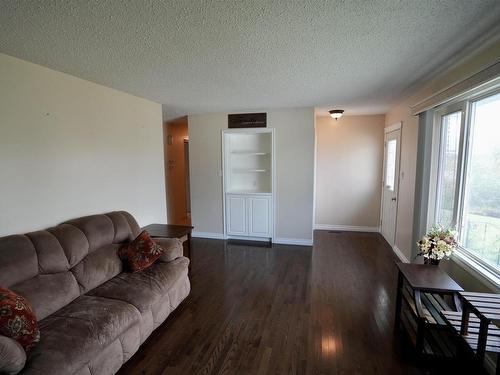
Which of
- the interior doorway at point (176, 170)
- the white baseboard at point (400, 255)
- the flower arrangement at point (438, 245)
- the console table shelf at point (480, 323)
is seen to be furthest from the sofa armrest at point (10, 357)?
the interior doorway at point (176, 170)

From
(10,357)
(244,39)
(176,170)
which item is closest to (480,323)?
(244,39)

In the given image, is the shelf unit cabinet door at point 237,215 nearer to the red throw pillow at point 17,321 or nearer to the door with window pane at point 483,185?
the door with window pane at point 483,185

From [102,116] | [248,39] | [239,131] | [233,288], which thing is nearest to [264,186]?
[239,131]

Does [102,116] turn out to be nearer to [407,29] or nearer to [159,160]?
[159,160]

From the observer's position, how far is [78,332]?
1.67 m

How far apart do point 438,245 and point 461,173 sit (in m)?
0.77

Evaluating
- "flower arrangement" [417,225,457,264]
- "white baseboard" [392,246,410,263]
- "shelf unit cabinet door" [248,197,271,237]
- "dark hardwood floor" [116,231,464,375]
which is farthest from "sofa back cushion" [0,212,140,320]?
"white baseboard" [392,246,410,263]

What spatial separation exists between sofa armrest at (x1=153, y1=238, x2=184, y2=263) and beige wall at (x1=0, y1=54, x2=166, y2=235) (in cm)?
84

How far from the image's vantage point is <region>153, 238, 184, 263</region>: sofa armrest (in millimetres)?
2768

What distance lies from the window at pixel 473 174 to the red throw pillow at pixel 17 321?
10.6ft

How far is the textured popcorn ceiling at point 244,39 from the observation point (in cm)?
150

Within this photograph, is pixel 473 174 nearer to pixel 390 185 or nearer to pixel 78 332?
pixel 390 185

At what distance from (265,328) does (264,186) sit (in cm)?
304

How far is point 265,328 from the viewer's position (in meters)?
2.41
